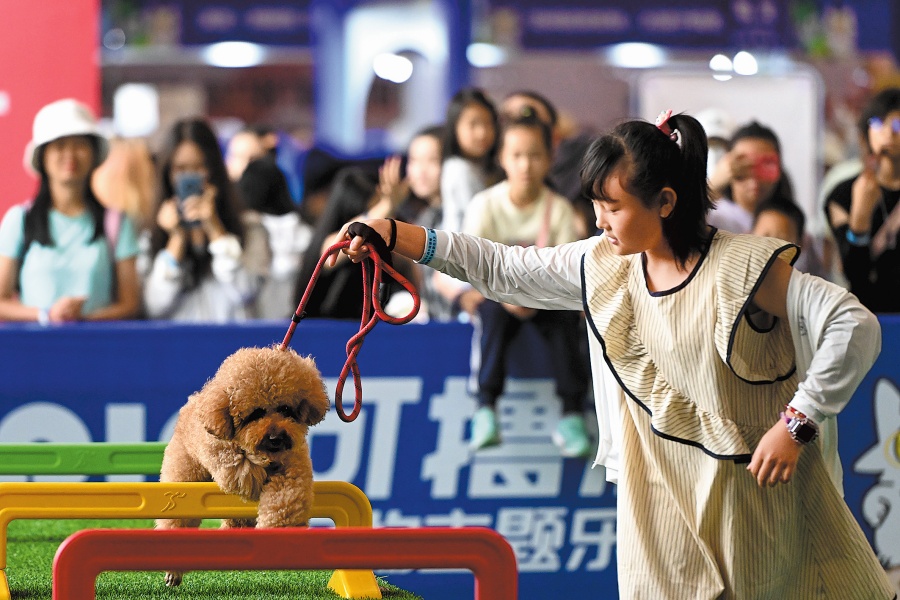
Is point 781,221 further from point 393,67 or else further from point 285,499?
point 393,67

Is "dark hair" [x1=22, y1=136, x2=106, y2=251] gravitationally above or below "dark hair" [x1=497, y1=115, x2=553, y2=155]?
below

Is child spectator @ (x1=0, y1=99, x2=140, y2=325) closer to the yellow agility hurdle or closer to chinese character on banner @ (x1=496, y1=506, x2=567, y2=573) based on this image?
chinese character on banner @ (x1=496, y1=506, x2=567, y2=573)

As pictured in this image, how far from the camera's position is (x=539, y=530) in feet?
14.8

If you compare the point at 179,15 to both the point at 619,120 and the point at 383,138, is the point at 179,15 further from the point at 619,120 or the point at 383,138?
the point at 619,120

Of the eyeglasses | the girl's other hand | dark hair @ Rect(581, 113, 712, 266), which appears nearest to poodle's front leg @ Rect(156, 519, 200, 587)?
dark hair @ Rect(581, 113, 712, 266)

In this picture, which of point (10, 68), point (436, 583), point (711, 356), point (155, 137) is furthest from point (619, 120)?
point (155, 137)

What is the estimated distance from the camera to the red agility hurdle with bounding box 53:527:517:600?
2070mm

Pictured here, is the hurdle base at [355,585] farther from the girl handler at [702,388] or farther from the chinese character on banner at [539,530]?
the chinese character on banner at [539,530]

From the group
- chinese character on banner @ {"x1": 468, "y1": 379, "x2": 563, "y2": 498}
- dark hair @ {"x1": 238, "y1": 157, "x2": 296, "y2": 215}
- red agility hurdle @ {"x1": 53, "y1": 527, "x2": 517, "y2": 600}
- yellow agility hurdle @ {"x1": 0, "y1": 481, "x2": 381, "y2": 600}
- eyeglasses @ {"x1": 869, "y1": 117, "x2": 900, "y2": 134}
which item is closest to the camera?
red agility hurdle @ {"x1": 53, "y1": 527, "x2": 517, "y2": 600}

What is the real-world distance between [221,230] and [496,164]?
4.28 feet

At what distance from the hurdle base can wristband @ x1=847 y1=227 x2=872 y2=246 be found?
3008 millimetres

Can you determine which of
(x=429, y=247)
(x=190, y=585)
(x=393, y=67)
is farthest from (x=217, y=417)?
(x=393, y=67)

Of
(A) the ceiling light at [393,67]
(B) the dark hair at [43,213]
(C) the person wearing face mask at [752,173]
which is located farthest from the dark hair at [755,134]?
(A) the ceiling light at [393,67]

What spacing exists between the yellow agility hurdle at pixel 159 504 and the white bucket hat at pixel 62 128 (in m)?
2.59
